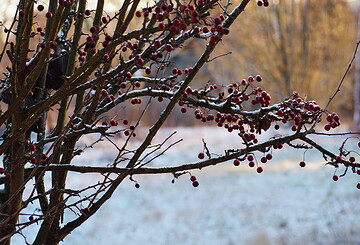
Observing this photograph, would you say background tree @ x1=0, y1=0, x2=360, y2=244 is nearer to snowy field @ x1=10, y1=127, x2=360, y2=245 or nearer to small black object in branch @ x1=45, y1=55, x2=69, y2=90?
small black object in branch @ x1=45, y1=55, x2=69, y2=90

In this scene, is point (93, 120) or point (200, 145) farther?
point (200, 145)

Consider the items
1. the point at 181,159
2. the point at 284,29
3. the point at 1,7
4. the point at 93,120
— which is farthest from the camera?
the point at 284,29

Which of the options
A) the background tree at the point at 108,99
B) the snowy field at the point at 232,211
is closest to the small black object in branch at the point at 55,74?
the background tree at the point at 108,99

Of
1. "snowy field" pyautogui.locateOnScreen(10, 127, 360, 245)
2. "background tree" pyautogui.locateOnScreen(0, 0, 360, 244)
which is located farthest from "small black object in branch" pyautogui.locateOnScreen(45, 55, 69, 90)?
"snowy field" pyautogui.locateOnScreen(10, 127, 360, 245)

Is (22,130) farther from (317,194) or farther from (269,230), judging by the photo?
(317,194)

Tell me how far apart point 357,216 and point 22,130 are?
18.5 ft

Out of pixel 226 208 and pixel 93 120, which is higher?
pixel 226 208

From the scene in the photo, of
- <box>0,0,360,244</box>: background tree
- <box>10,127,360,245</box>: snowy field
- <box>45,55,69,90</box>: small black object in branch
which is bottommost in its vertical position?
<box>0,0,360,244</box>: background tree

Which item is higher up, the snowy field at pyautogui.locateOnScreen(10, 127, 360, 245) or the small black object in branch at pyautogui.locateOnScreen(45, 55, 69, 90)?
the snowy field at pyautogui.locateOnScreen(10, 127, 360, 245)

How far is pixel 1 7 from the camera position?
326 inches

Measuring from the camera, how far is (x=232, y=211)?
291 inches

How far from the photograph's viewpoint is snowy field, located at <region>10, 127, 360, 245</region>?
20.0ft

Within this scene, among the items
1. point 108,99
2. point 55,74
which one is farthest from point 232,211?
point 108,99

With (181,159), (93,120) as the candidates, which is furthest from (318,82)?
(93,120)
